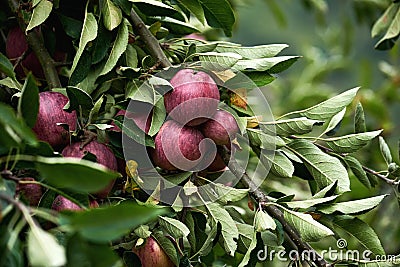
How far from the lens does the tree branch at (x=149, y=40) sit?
0.67 meters

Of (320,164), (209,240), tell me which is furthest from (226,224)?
(320,164)

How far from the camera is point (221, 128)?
62 centimetres

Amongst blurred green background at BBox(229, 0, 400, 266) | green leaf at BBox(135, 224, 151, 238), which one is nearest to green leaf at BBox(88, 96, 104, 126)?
green leaf at BBox(135, 224, 151, 238)

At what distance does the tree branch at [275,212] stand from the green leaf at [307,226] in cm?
1

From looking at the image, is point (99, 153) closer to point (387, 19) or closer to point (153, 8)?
point (153, 8)

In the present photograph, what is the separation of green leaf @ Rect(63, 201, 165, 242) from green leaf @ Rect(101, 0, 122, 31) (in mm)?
302

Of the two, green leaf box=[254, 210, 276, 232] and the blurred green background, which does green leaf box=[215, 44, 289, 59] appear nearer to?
green leaf box=[254, 210, 276, 232]

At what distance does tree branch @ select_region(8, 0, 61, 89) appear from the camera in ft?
2.26

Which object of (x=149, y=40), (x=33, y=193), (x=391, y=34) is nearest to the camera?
(x=33, y=193)

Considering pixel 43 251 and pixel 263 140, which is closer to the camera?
pixel 43 251

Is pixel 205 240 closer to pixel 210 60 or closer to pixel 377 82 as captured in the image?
pixel 210 60

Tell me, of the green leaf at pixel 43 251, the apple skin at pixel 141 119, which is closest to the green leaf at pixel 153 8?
the apple skin at pixel 141 119

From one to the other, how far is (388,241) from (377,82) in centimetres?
186

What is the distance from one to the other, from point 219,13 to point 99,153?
0.74ft
